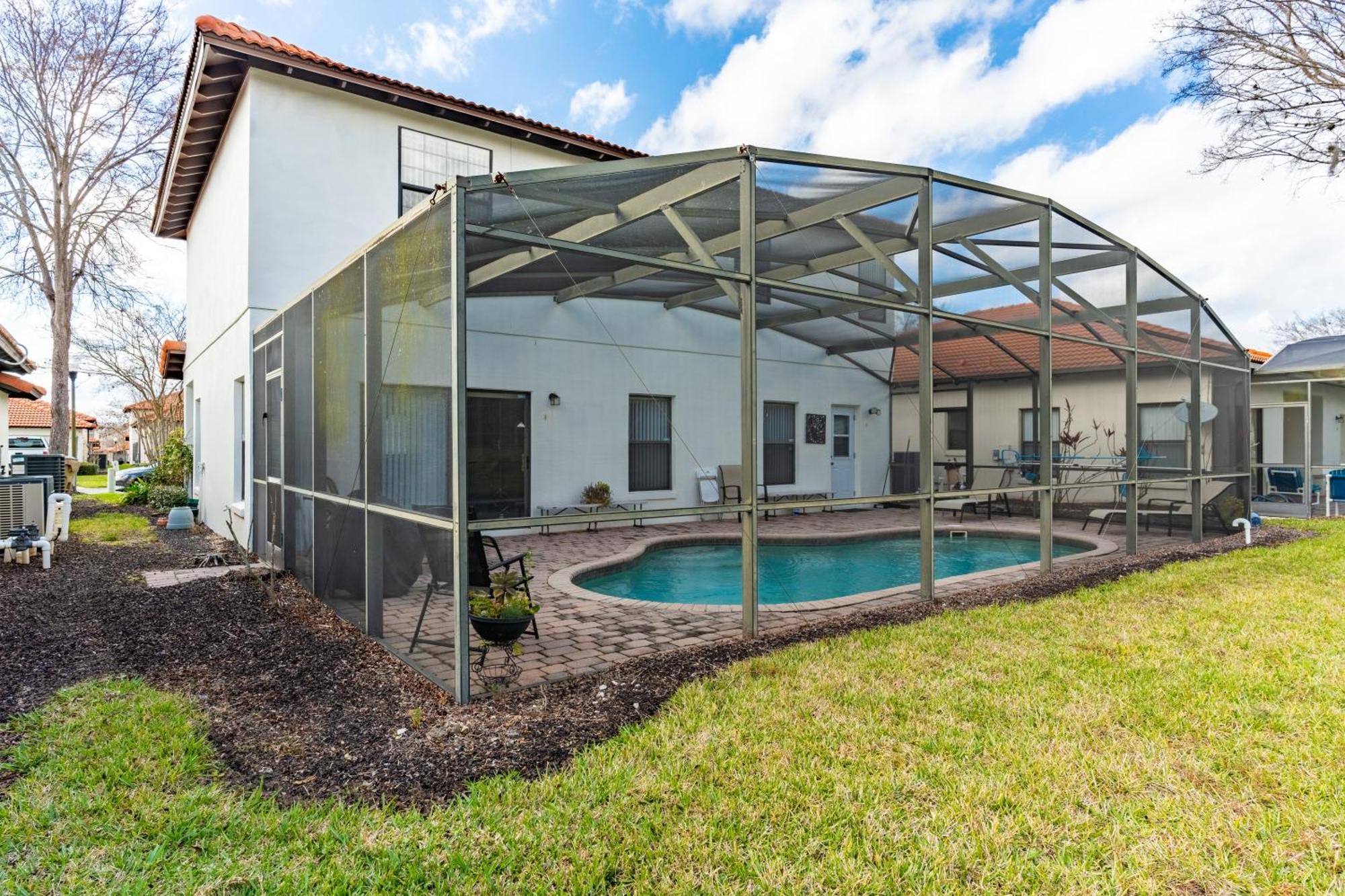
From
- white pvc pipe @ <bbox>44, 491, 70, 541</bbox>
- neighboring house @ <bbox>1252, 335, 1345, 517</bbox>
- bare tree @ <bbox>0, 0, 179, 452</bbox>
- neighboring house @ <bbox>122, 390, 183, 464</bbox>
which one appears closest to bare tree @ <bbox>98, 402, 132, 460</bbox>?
neighboring house @ <bbox>122, 390, 183, 464</bbox>

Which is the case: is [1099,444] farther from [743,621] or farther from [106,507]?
[106,507]

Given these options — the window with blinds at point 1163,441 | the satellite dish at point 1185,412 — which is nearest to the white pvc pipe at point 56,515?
the window with blinds at point 1163,441

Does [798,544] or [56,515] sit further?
[798,544]

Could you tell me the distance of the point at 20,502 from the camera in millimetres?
7863

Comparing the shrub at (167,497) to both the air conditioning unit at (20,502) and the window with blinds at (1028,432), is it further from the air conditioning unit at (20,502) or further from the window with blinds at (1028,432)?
the window with blinds at (1028,432)

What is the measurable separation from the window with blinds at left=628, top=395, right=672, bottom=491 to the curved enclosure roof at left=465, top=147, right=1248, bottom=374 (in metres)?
1.61

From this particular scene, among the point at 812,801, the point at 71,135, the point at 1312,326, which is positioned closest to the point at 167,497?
the point at 71,135

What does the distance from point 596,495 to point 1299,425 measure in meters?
14.1

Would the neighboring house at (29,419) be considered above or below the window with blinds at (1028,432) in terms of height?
above

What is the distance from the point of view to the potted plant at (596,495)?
1020 centimetres

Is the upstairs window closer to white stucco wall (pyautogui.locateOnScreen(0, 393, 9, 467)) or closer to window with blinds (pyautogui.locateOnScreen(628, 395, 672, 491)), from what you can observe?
window with blinds (pyautogui.locateOnScreen(628, 395, 672, 491))

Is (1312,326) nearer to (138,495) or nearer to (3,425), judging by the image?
(138,495)

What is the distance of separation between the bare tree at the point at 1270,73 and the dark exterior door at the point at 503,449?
12293mm

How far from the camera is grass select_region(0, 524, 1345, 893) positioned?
7.34ft
